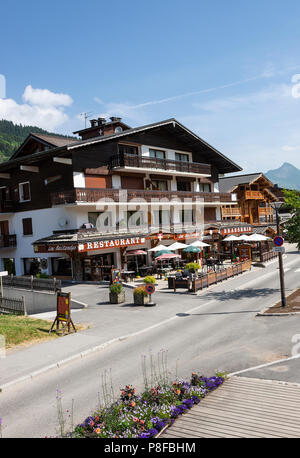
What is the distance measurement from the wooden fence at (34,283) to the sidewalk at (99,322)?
1413 mm

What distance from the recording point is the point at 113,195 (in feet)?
96.5

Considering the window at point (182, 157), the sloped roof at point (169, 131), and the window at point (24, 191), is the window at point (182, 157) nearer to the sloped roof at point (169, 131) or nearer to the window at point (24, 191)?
the sloped roof at point (169, 131)

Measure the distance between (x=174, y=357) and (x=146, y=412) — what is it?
430cm

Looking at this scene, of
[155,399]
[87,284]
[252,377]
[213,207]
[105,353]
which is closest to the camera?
[155,399]

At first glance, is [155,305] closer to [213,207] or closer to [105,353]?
[105,353]

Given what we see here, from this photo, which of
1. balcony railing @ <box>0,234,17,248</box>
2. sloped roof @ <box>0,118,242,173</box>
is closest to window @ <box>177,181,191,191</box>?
sloped roof @ <box>0,118,242,173</box>

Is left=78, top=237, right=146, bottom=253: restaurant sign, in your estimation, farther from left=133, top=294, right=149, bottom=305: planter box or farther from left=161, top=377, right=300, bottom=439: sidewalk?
left=161, top=377, right=300, bottom=439: sidewalk

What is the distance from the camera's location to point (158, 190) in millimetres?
34219

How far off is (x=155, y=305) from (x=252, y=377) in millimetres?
10415

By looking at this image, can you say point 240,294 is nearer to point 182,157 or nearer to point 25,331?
point 25,331

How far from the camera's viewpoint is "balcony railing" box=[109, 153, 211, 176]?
30609 millimetres

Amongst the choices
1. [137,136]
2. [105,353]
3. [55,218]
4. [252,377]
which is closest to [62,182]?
[55,218]

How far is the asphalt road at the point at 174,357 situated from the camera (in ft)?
27.0

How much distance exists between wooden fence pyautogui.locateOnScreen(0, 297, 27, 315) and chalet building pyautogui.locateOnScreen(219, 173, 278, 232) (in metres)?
35.5
